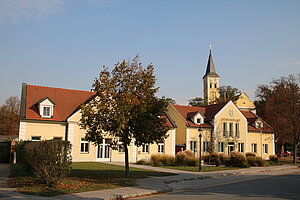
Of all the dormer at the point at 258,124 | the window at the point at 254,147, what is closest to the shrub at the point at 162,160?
the window at the point at 254,147

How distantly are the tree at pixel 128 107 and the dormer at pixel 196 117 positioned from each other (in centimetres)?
2445

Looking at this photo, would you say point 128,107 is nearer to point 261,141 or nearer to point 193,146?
point 193,146

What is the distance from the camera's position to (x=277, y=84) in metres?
47.2

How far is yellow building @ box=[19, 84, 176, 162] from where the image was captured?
30281mm

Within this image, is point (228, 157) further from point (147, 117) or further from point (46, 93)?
point (46, 93)

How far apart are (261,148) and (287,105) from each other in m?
8.14

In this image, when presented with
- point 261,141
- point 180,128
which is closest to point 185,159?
point 180,128

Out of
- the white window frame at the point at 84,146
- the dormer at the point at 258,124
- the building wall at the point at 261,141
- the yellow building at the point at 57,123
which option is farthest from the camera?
the dormer at the point at 258,124

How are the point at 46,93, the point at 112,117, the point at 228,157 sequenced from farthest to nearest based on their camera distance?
1. the point at 46,93
2. the point at 228,157
3. the point at 112,117

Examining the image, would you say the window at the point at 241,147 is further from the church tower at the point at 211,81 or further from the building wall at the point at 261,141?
the church tower at the point at 211,81

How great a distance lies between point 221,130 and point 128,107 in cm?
2859

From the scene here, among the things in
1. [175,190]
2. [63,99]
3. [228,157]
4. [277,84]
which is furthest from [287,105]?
[175,190]

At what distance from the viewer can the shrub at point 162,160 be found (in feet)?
94.1

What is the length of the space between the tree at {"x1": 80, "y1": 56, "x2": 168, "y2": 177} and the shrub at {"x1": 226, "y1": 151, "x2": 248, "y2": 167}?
14367 millimetres
